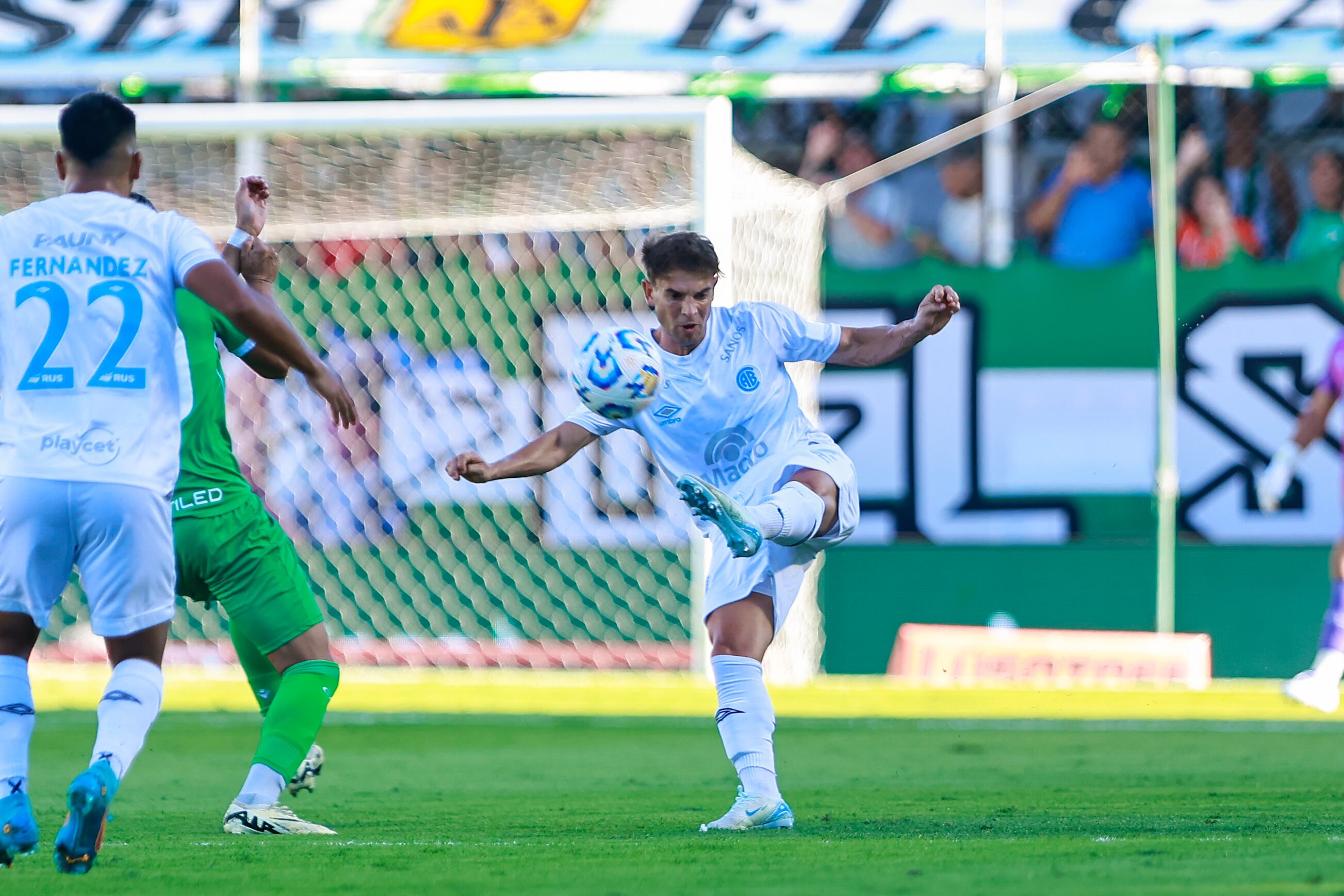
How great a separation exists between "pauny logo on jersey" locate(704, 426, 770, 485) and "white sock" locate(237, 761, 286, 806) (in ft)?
5.08

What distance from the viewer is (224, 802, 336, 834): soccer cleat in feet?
16.8

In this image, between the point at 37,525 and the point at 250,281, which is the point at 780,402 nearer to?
the point at 250,281

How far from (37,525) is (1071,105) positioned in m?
9.10

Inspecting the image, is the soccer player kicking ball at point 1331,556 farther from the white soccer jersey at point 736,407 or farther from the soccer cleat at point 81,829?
the soccer cleat at point 81,829

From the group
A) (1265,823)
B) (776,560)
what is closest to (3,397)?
(776,560)

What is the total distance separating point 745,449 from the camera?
221 inches

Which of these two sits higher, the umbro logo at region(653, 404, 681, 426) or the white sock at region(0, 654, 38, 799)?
the umbro logo at region(653, 404, 681, 426)

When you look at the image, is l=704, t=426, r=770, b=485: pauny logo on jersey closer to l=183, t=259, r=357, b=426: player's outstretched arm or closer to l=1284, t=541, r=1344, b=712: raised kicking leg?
l=183, t=259, r=357, b=426: player's outstretched arm

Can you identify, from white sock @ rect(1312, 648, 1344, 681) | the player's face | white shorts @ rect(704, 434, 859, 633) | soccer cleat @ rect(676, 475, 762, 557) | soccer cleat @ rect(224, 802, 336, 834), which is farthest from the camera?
white sock @ rect(1312, 648, 1344, 681)

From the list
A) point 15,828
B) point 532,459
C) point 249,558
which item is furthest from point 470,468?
point 15,828

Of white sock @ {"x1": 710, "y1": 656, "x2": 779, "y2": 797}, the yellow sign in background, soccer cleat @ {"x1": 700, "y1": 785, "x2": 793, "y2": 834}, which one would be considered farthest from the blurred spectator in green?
soccer cleat @ {"x1": 700, "y1": 785, "x2": 793, "y2": 834}

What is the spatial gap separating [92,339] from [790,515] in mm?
1942

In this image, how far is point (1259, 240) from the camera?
11609mm

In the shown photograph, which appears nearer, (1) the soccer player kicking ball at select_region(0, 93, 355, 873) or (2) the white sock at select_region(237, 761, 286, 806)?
(1) the soccer player kicking ball at select_region(0, 93, 355, 873)
